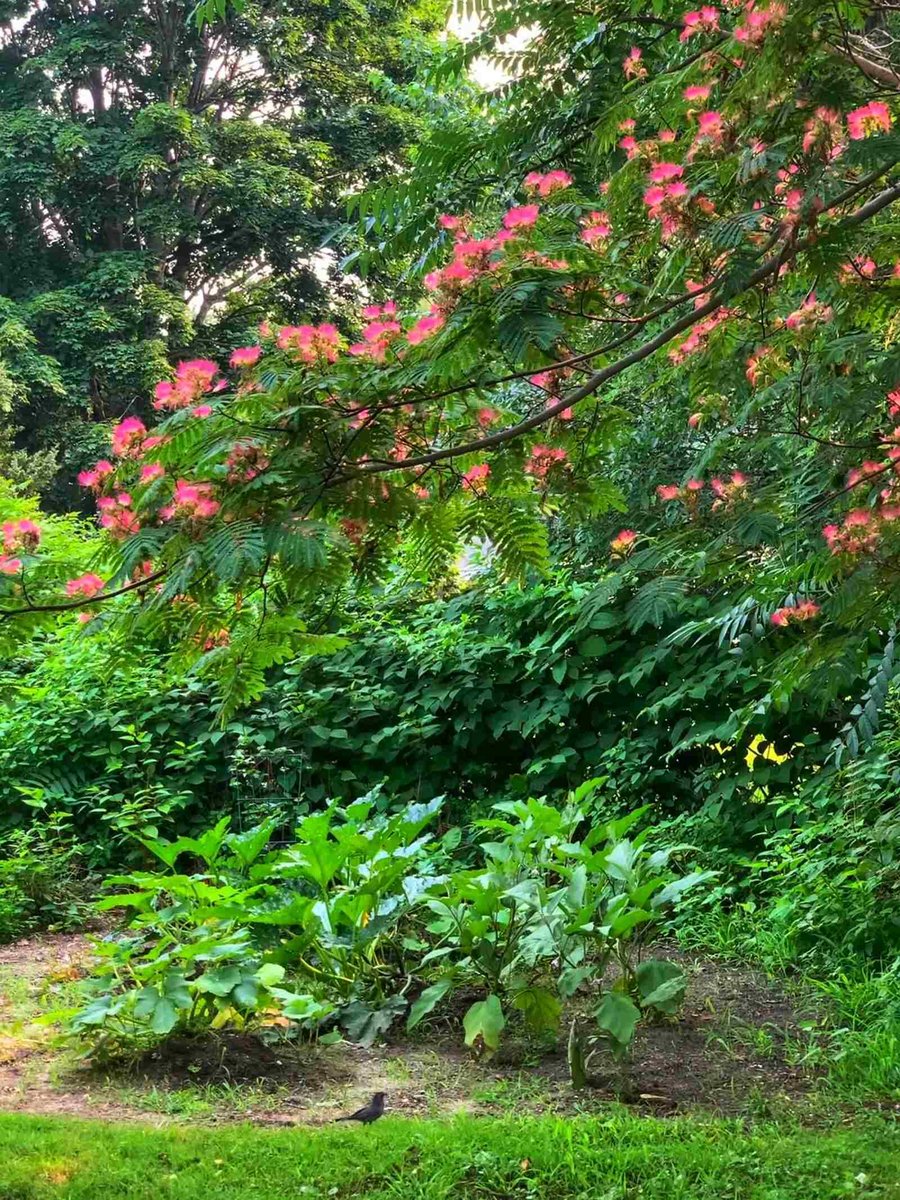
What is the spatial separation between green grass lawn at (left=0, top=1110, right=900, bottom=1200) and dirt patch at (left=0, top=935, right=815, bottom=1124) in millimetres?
226

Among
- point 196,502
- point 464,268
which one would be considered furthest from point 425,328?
point 196,502

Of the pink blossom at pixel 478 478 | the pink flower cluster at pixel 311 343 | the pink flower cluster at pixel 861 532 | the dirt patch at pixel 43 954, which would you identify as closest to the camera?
the pink flower cluster at pixel 311 343

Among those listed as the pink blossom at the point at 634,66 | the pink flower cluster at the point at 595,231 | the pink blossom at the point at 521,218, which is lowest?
the pink blossom at the point at 521,218

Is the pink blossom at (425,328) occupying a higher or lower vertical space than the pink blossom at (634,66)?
lower

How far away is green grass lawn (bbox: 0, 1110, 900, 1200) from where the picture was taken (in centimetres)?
253

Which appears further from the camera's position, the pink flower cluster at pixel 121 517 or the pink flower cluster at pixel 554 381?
the pink flower cluster at pixel 554 381

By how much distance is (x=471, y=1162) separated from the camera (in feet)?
8.55

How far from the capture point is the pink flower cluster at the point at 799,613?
3211mm

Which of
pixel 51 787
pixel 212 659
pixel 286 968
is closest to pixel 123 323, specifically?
pixel 51 787

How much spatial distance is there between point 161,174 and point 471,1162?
17.3 metres

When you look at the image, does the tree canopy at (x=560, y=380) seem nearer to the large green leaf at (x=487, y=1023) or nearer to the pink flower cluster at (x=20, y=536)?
the pink flower cluster at (x=20, y=536)

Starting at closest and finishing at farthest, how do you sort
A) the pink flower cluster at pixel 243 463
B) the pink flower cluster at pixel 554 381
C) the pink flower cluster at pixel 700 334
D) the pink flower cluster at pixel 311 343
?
the pink flower cluster at pixel 243 463 < the pink flower cluster at pixel 311 343 < the pink flower cluster at pixel 554 381 < the pink flower cluster at pixel 700 334

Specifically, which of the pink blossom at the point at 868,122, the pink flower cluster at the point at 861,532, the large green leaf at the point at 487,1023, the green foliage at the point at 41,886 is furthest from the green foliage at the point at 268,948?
→ the pink blossom at the point at 868,122

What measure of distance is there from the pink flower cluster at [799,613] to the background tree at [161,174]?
1356 cm
